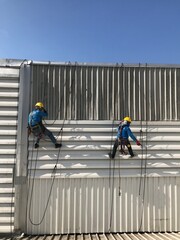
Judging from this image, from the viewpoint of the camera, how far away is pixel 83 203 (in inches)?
290

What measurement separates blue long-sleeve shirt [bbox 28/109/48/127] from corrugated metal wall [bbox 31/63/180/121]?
0.49m

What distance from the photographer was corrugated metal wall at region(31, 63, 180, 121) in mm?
7711

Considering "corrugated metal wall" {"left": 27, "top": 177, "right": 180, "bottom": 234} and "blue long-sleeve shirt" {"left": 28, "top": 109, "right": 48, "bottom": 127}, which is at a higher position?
"blue long-sleeve shirt" {"left": 28, "top": 109, "right": 48, "bottom": 127}

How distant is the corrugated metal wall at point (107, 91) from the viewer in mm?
7711

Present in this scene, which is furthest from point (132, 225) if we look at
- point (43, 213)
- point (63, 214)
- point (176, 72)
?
point (176, 72)

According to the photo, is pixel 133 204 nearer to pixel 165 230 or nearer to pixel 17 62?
pixel 165 230

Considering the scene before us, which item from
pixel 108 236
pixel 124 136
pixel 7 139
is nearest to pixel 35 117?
pixel 7 139

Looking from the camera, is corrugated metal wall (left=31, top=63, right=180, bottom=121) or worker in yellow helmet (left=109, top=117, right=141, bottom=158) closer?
worker in yellow helmet (left=109, top=117, right=141, bottom=158)

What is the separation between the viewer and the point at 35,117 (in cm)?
713

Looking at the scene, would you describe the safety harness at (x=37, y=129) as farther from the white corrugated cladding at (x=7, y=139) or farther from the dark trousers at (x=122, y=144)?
the dark trousers at (x=122, y=144)

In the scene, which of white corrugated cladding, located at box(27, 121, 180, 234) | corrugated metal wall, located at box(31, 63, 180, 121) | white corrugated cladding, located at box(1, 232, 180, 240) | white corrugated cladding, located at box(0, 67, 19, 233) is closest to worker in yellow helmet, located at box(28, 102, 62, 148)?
white corrugated cladding, located at box(27, 121, 180, 234)

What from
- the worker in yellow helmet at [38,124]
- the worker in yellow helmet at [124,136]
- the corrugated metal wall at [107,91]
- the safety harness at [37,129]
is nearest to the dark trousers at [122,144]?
the worker in yellow helmet at [124,136]

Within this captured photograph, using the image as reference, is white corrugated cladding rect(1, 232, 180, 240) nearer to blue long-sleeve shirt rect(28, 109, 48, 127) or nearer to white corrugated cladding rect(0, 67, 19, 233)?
white corrugated cladding rect(0, 67, 19, 233)

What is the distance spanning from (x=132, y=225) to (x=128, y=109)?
3693 mm
